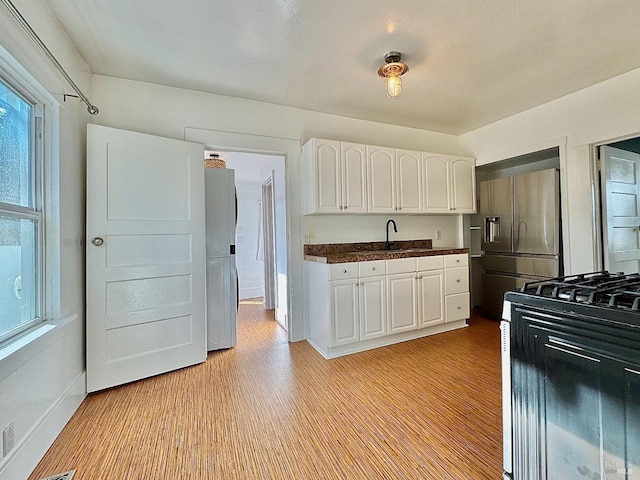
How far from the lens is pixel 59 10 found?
1.76 metres

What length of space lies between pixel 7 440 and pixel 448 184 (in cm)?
409

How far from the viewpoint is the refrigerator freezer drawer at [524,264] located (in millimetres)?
3131

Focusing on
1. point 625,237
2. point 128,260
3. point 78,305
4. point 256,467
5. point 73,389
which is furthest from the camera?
point 625,237

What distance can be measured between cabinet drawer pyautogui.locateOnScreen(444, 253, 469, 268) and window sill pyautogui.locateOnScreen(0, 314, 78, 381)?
10.9 ft

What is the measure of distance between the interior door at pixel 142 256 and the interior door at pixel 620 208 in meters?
3.76

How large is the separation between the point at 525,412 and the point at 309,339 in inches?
89.0

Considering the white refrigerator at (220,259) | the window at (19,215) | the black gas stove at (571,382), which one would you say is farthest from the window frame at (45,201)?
the black gas stove at (571,382)

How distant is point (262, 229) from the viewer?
4840 millimetres

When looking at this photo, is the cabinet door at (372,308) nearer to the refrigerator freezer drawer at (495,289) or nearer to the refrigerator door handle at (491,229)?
the refrigerator freezer drawer at (495,289)

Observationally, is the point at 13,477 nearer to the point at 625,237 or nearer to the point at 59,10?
the point at 59,10

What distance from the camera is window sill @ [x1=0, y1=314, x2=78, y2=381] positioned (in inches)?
49.0

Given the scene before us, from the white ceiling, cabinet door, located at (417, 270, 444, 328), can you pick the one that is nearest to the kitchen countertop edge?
cabinet door, located at (417, 270, 444, 328)

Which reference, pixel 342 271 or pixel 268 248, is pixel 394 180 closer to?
pixel 342 271

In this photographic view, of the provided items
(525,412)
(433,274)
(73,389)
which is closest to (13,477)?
(73,389)
